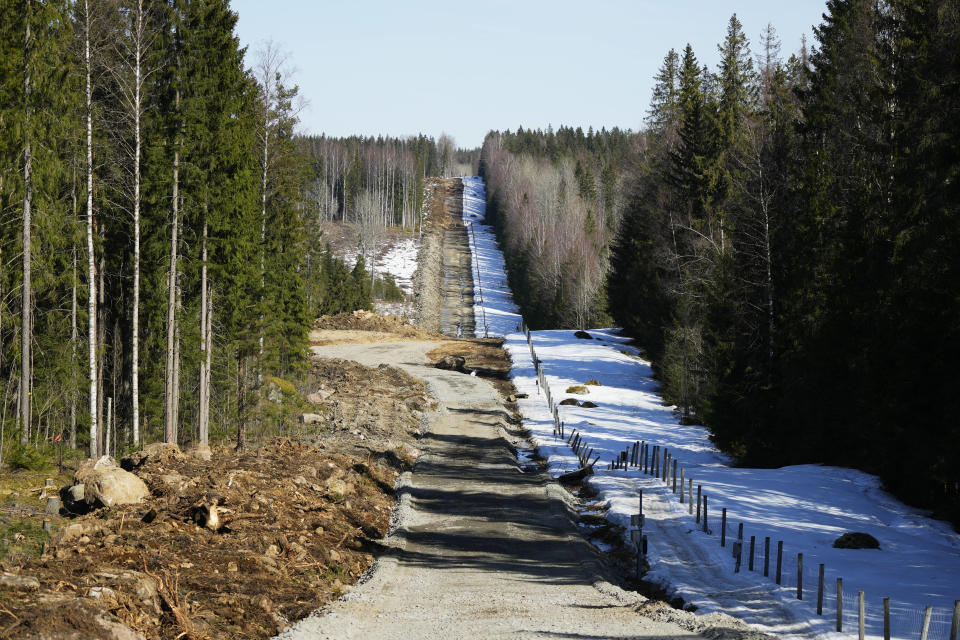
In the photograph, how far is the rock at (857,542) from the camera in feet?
58.2

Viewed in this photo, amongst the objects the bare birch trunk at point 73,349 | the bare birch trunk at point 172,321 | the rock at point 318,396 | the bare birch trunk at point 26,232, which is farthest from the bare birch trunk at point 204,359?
the rock at point 318,396

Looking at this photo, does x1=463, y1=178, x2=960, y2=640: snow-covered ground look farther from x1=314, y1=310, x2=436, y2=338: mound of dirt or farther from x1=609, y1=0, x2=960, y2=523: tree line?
x1=314, y1=310, x2=436, y2=338: mound of dirt

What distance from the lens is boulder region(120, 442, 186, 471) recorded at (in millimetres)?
17984

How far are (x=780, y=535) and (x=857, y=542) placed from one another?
1726 mm

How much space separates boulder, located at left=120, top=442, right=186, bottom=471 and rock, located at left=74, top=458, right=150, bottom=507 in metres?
1.99

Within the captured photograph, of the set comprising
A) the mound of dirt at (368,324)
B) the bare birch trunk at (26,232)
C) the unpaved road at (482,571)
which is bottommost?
the unpaved road at (482,571)

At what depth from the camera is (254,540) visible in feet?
49.3

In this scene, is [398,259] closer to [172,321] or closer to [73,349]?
[172,321]

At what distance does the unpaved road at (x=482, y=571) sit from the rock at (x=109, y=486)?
5.15 meters

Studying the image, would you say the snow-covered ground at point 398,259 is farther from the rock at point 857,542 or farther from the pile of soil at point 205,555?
the rock at point 857,542

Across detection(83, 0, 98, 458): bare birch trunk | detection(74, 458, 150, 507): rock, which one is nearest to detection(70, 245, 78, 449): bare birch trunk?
detection(83, 0, 98, 458): bare birch trunk

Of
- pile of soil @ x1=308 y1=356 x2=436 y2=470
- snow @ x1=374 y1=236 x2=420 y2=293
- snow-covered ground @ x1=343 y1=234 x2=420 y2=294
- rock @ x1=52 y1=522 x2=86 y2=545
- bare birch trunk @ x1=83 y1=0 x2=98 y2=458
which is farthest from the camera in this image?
snow-covered ground @ x1=343 y1=234 x2=420 y2=294

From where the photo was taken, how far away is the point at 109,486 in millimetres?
15180

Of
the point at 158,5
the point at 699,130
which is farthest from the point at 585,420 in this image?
the point at 158,5
